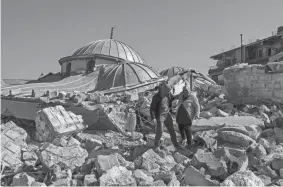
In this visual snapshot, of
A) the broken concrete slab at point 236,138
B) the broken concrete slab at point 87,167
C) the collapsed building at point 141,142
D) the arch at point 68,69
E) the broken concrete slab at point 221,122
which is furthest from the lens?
the arch at point 68,69

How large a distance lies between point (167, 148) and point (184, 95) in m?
1.08

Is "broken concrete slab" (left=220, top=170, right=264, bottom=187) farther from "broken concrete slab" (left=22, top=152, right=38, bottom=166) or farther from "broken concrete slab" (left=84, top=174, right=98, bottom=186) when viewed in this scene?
"broken concrete slab" (left=22, top=152, right=38, bottom=166)

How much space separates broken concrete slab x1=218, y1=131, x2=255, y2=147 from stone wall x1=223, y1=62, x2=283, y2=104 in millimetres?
3176

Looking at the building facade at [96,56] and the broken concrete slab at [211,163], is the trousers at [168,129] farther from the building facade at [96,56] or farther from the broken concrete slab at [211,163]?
the building facade at [96,56]

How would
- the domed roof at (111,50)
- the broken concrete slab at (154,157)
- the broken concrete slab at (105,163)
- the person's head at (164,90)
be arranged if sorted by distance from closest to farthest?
the broken concrete slab at (105,163)
the broken concrete slab at (154,157)
the person's head at (164,90)
the domed roof at (111,50)

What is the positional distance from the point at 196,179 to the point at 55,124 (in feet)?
12.0

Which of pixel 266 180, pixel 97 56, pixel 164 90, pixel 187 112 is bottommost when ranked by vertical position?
pixel 266 180

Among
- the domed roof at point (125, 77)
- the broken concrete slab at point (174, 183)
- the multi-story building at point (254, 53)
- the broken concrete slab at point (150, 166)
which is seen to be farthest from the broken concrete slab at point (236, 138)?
the multi-story building at point (254, 53)

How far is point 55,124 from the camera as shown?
5594 mm

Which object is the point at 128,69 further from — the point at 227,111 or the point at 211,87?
the point at 227,111

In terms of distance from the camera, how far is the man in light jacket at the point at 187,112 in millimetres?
4566

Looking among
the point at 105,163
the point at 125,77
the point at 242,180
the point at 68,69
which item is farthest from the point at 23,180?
the point at 68,69

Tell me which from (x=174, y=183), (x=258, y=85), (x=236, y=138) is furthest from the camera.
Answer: (x=258, y=85)

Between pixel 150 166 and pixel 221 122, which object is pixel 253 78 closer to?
pixel 221 122
